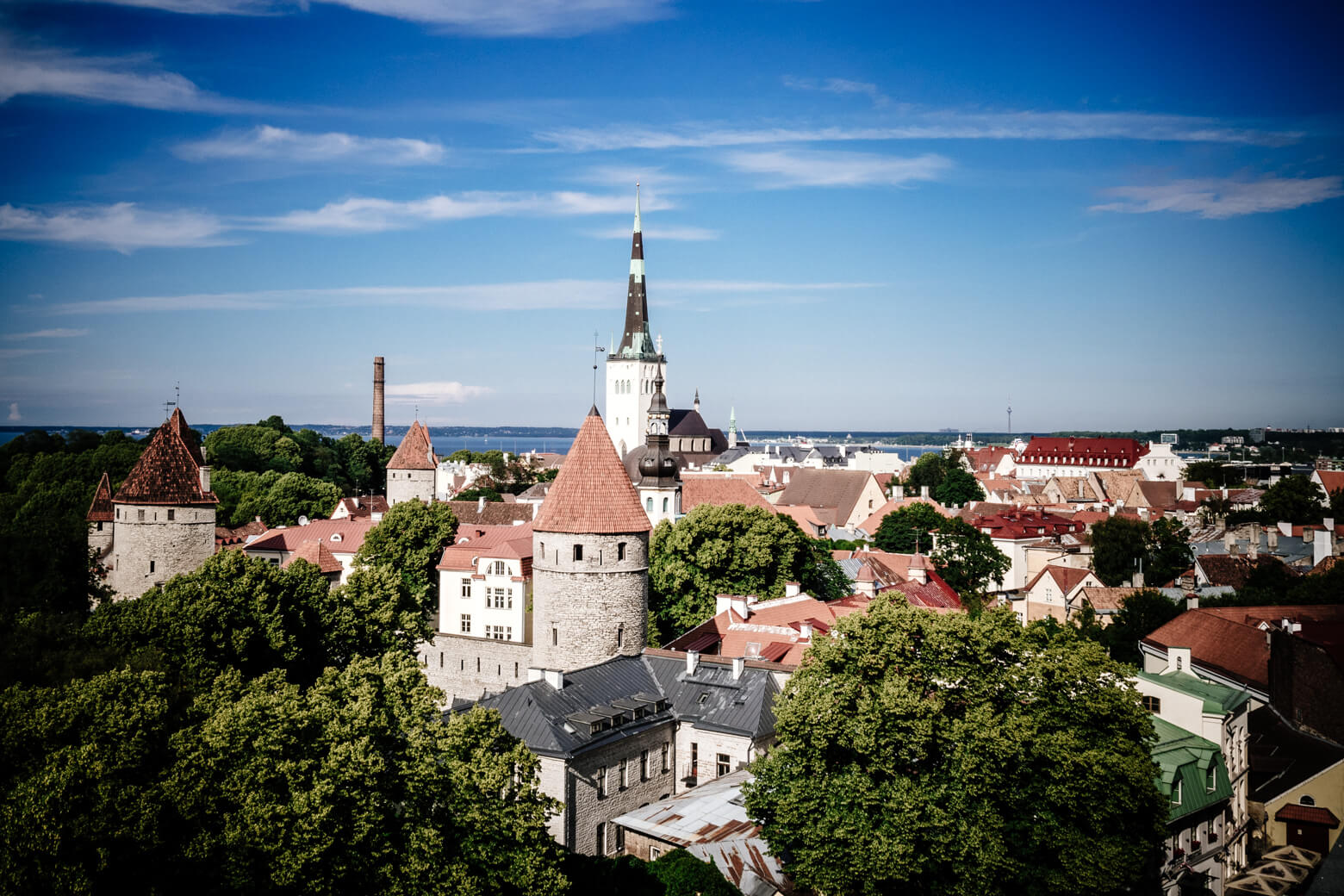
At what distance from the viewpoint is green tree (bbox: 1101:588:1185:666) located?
42656 millimetres

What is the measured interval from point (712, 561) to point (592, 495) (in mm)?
10985

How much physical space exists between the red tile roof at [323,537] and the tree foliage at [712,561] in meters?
16.9

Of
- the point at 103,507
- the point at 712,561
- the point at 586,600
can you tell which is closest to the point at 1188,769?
the point at 586,600

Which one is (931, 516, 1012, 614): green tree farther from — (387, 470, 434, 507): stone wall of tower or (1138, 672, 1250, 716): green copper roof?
(387, 470, 434, 507): stone wall of tower

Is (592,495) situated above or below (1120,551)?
above

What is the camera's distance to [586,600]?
3431cm

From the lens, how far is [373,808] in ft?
59.9

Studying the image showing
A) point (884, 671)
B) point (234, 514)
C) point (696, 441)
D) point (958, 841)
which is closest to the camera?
point (958, 841)

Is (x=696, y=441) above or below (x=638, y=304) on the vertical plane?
below

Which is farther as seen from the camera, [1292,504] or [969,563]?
[1292,504]

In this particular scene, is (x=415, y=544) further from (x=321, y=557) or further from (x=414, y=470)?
(x=414, y=470)

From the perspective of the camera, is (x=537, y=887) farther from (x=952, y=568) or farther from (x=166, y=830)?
(x=952, y=568)

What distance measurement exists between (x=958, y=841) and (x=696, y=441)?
11392 cm

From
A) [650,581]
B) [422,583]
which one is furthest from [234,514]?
[650,581]
